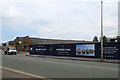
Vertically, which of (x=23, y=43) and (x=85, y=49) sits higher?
(x=23, y=43)

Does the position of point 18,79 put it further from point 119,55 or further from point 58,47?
point 58,47

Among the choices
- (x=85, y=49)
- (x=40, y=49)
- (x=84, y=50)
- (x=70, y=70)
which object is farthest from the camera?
(x=40, y=49)

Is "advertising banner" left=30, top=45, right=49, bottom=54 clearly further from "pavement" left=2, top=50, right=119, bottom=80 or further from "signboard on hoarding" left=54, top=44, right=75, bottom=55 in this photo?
"pavement" left=2, top=50, right=119, bottom=80

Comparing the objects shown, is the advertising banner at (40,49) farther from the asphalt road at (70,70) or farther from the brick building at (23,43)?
the brick building at (23,43)

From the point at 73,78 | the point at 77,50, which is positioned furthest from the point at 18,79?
the point at 77,50

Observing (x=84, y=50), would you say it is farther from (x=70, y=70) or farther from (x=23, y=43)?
(x=23, y=43)

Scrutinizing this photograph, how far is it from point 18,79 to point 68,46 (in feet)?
62.1

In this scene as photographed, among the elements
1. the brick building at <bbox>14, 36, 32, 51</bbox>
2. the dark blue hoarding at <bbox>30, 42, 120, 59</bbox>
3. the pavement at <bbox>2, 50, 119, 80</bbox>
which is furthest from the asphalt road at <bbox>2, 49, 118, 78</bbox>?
the brick building at <bbox>14, 36, 32, 51</bbox>

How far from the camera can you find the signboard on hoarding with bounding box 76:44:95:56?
2158 cm

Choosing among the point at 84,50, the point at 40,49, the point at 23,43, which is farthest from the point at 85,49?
the point at 23,43

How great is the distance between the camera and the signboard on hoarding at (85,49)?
849 inches

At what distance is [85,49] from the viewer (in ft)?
73.6

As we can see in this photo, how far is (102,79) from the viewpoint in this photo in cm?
691

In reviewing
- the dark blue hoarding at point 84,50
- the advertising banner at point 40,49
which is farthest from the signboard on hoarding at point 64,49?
the advertising banner at point 40,49
